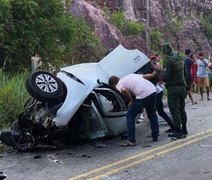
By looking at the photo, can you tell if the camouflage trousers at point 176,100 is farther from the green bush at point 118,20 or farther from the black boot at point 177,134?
the green bush at point 118,20

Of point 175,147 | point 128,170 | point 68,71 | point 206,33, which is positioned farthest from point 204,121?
point 206,33

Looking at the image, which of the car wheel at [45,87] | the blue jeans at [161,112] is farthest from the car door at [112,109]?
the blue jeans at [161,112]

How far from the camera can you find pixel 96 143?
29.0 feet

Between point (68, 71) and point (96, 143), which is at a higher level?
point (68, 71)

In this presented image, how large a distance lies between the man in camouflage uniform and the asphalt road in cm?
39

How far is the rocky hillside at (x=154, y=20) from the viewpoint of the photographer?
2447 centimetres

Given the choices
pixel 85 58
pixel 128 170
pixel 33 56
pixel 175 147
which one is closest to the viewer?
pixel 128 170

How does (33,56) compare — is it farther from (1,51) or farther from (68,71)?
(68,71)

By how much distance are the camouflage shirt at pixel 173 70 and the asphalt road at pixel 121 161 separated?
41.8 inches

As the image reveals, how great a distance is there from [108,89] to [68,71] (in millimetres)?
839

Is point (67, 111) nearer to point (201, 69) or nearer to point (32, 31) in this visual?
point (32, 31)

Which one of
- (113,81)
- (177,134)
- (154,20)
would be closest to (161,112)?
(177,134)

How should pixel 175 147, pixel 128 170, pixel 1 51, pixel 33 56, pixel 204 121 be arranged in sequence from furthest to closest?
1. pixel 33 56
2. pixel 1 51
3. pixel 204 121
4. pixel 175 147
5. pixel 128 170

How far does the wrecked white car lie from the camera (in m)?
8.17
